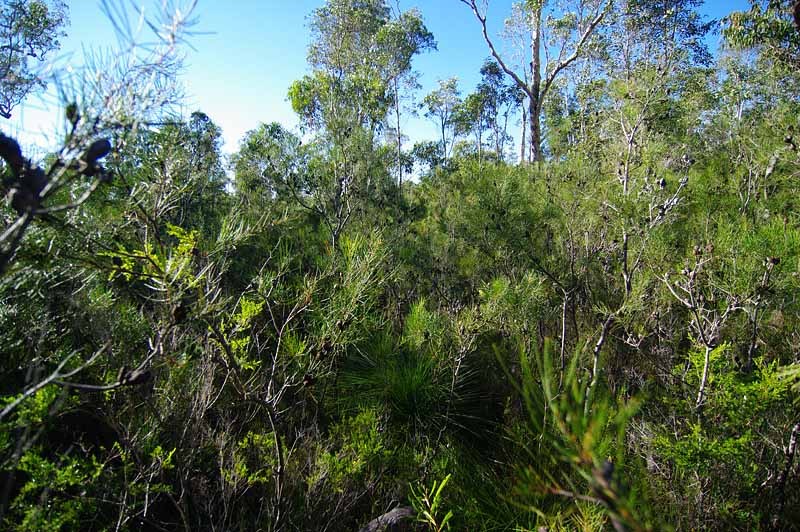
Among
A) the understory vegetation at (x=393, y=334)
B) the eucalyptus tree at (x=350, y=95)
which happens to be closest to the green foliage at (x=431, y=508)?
the understory vegetation at (x=393, y=334)

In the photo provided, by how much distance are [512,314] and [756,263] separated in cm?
155

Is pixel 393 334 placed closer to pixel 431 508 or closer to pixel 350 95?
pixel 431 508

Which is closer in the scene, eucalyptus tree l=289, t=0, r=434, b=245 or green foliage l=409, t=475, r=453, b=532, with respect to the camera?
green foliage l=409, t=475, r=453, b=532

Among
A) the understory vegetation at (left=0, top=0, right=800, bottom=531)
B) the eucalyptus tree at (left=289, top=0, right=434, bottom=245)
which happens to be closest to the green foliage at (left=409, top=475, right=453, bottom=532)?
the understory vegetation at (left=0, top=0, right=800, bottom=531)

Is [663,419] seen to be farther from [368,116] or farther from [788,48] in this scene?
[788,48]

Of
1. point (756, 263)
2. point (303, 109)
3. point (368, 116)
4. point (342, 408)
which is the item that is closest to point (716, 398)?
point (756, 263)

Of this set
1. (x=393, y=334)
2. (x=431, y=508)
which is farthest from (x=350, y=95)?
(x=431, y=508)

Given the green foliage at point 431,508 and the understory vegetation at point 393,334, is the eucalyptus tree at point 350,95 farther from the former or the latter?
the green foliage at point 431,508

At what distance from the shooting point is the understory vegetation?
51.5 inches

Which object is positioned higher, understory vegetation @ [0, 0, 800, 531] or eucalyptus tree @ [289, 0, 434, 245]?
eucalyptus tree @ [289, 0, 434, 245]

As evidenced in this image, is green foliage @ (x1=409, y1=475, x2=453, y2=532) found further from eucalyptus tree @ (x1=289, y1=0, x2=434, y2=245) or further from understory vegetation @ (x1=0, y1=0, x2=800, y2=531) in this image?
eucalyptus tree @ (x1=289, y1=0, x2=434, y2=245)

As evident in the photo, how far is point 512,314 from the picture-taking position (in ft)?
10.9

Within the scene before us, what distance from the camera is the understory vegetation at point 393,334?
4.29 ft

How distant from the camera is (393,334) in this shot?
4.12 m
